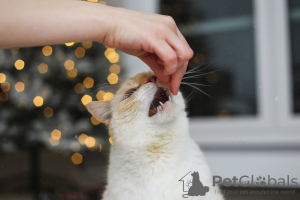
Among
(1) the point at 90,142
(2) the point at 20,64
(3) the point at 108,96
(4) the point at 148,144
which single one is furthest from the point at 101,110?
(2) the point at 20,64

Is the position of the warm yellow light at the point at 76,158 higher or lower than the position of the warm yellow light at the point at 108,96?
lower

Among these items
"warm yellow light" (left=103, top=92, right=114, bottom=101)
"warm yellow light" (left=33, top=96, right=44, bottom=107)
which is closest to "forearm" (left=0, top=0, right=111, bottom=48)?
"warm yellow light" (left=103, top=92, right=114, bottom=101)

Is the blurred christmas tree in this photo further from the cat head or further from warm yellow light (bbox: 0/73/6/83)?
the cat head

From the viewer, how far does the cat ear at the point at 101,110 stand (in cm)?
75

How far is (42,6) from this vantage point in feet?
1.55

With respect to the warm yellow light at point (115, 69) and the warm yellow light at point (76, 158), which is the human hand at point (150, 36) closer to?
the warm yellow light at point (115, 69)

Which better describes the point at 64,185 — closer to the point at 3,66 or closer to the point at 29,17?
the point at 3,66

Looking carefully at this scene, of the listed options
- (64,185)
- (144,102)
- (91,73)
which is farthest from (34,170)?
(144,102)

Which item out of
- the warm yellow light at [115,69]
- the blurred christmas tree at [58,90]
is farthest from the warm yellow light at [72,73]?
the warm yellow light at [115,69]

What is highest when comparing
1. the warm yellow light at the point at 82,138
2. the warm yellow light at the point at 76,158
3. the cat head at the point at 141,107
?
the cat head at the point at 141,107

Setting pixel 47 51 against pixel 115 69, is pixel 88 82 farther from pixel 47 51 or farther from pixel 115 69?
pixel 47 51

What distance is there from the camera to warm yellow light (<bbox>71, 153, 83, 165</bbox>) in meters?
0.96

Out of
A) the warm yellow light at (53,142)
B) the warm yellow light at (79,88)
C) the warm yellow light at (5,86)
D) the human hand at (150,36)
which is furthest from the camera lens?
the warm yellow light at (5,86)

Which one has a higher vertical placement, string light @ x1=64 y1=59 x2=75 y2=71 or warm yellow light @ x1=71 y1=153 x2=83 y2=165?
string light @ x1=64 y1=59 x2=75 y2=71
